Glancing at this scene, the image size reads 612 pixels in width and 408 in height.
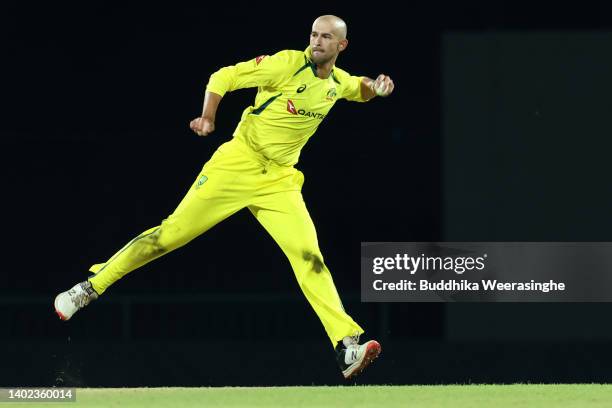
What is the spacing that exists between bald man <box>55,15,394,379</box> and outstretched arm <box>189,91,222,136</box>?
172 mm

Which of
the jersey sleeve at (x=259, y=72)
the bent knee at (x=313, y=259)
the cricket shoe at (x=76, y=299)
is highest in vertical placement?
the jersey sleeve at (x=259, y=72)

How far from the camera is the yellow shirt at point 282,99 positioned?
856cm

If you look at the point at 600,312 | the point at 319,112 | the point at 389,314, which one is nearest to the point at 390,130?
the point at 389,314

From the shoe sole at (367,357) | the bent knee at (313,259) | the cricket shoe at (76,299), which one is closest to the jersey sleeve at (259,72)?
the bent knee at (313,259)

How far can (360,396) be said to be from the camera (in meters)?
9.06

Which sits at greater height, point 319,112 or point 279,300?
point 319,112

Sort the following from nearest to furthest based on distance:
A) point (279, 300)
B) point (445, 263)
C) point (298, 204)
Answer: point (298, 204), point (445, 263), point (279, 300)

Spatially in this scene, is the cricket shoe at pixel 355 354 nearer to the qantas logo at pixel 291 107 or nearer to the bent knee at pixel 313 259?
the bent knee at pixel 313 259

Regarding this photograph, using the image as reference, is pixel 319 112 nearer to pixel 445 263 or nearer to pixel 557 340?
pixel 445 263

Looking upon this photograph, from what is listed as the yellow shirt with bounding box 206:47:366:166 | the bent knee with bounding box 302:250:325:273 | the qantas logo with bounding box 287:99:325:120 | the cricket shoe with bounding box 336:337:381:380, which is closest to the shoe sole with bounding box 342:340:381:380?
the cricket shoe with bounding box 336:337:381:380

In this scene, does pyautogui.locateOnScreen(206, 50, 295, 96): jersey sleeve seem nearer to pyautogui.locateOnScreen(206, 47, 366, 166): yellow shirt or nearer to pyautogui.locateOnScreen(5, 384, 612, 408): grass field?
pyautogui.locateOnScreen(206, 47, 366, 166): yellow shirt

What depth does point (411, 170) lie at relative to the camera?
12844 mm

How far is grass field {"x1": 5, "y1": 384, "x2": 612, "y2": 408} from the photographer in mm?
8742

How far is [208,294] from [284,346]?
0.80 meters
